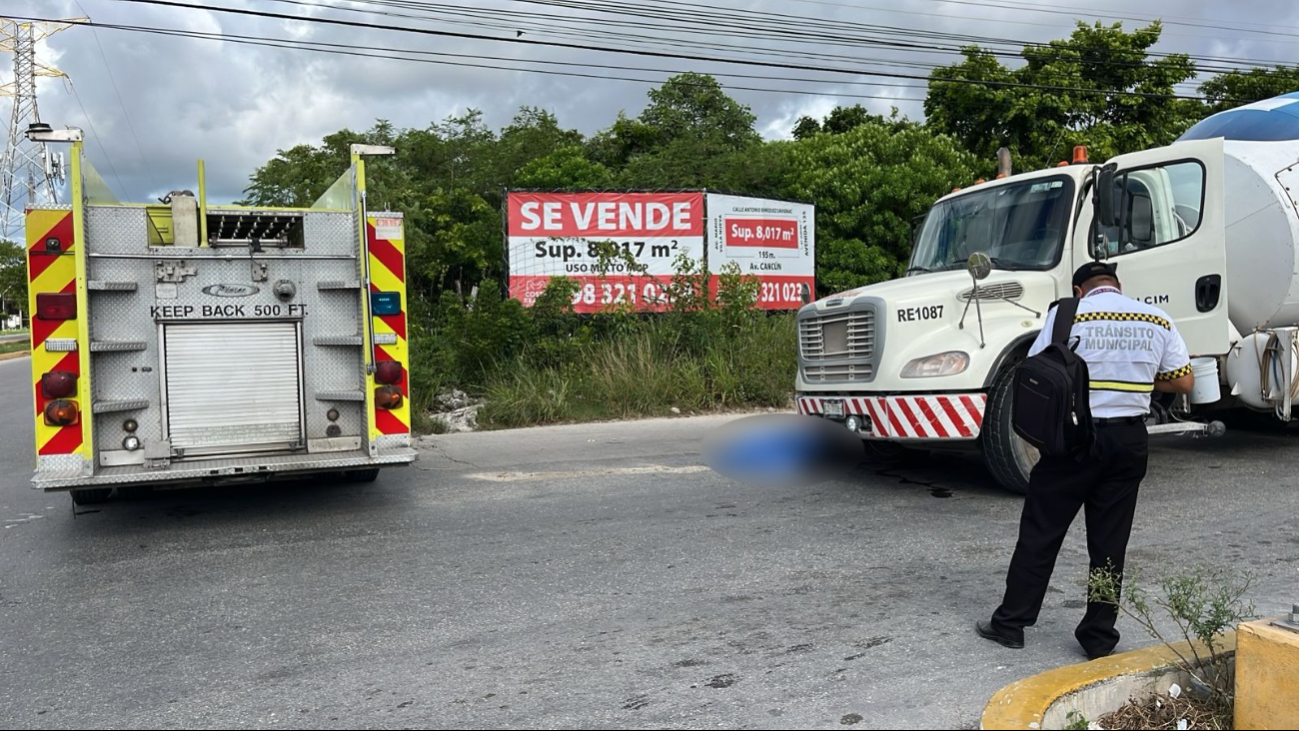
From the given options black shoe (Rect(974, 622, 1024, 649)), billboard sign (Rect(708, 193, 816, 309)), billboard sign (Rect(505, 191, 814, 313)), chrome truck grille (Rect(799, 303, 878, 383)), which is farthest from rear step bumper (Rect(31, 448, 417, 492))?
billboard sign (Rect(708, 193, 816, 309))

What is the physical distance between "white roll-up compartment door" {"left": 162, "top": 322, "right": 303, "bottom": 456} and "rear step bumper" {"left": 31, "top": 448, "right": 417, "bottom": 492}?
0.18m

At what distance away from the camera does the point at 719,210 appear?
15484 mm

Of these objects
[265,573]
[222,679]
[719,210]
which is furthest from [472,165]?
[222,679]

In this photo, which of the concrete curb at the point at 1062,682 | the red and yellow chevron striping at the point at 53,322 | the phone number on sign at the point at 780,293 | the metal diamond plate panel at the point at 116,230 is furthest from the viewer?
the phone number on sign at the point at 780,293

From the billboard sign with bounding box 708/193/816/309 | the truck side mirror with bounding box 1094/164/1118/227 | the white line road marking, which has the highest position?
the billboard sign with bounding box 708/193/816/309

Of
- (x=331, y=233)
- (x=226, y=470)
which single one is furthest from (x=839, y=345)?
(x=226, y=470)

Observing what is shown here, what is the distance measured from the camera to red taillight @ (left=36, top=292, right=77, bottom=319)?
604 centimetres

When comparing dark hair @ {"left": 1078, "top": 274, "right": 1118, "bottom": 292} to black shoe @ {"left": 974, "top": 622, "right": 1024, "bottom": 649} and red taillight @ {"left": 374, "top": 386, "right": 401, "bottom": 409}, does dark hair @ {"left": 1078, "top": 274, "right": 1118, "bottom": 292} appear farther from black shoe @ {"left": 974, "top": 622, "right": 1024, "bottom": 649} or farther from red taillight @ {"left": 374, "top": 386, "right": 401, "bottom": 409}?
red taillight @ {"left": 374, "top": 386, "right": 401, "bottom": 409}

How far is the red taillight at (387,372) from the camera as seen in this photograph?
22.6 feet

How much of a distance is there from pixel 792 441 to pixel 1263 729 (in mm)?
5463

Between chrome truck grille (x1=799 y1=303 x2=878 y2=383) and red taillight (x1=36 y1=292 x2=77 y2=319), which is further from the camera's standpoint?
chrome truck grille (x1=799 y1=303 x2=878 y2=383)

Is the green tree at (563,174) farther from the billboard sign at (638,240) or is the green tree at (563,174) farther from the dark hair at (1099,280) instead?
the dark hair at (1099,280)

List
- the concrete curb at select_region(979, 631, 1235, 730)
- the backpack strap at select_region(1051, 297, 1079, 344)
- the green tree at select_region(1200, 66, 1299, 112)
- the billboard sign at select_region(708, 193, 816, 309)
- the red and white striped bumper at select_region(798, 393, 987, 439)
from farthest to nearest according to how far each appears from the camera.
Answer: the green tree at select_region(1200, 66, 1299, 112)
the billboard sign at select_region(708, 193, 816, 309)
the red and white striped bumper at select_region(798, 393, 987, 439)
the backpack strap at select_region(1051, 297, 1079, 344)
the concrete curb at select_region(979, 631, 1235, 730)

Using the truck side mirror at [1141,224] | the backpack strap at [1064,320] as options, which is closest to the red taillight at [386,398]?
the backpack strap at [1064,320]
